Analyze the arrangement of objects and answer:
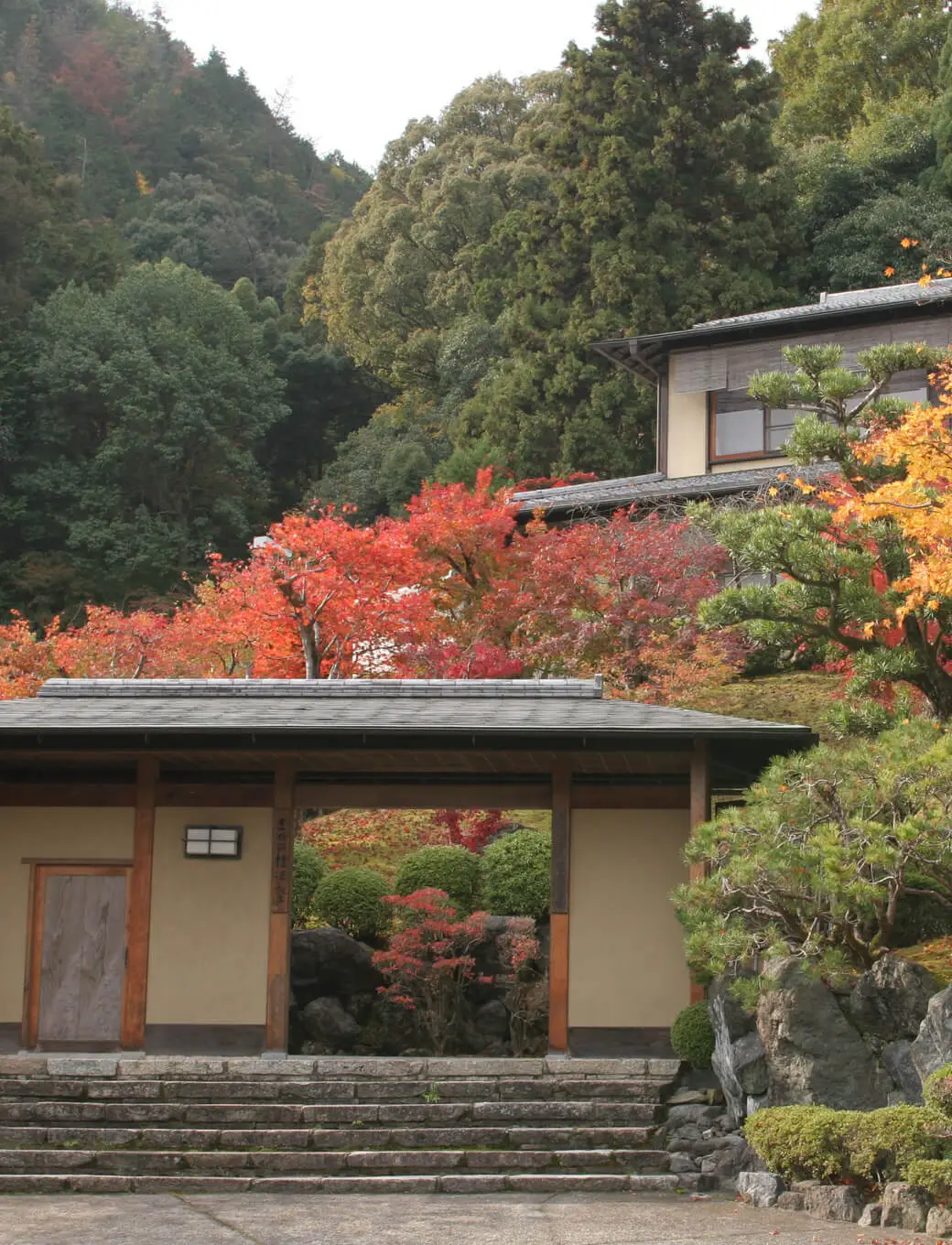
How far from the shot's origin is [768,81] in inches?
1470

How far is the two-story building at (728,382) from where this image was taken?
1073 inches

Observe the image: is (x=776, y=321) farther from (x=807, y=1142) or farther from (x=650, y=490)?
(x=807, y=1142)

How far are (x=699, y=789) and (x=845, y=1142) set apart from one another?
3785mm

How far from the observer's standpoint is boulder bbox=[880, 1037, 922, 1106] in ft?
36.1

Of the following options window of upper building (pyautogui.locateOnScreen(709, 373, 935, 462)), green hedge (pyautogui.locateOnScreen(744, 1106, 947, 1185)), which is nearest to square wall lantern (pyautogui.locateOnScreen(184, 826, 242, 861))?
green hedge (pyautogui.locateOnScreen(744, 1106, 947, 1185))

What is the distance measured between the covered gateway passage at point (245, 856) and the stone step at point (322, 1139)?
5.41 ft

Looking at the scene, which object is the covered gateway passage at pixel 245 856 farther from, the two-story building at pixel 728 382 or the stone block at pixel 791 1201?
the two-story building at pixel 728 382

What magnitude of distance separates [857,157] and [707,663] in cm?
2374

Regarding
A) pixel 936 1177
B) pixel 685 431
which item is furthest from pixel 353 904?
pixel 685 431

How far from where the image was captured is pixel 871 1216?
9773 millimetres

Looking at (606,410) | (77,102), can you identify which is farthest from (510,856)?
(77,102)

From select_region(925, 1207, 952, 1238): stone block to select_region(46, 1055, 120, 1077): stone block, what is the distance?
6.99m

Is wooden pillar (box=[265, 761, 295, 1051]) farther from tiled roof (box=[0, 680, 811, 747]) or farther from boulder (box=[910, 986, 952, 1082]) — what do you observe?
boulder (box=[910, 986, 952, 1082])

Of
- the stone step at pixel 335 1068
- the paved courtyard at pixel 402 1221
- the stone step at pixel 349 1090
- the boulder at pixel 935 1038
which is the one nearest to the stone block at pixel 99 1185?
the paved courtyard at pixel 402 1221
